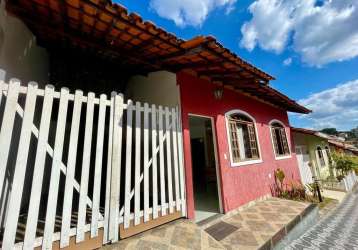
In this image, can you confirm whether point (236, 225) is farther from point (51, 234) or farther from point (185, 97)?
point (51, 234)

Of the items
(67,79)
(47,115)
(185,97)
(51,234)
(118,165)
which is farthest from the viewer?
(67,79)

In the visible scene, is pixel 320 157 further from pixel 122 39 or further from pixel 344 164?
pixel 122 39

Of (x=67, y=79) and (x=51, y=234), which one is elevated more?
(x=67, y=79)

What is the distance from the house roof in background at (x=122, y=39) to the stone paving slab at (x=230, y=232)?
3415 millimetres

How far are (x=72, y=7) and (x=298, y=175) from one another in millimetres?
10906

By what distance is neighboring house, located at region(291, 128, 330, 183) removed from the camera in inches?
415

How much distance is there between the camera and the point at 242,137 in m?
6.15

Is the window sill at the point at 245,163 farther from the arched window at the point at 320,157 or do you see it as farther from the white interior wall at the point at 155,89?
the arched window at the point at 320,157

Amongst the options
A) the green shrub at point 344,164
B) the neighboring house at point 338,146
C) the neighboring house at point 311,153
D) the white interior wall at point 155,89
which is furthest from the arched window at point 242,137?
the neighboring house at point 338,146

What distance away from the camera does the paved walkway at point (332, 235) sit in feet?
13.1

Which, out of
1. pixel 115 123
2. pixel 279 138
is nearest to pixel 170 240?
pixel 115 123

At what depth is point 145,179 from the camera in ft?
10.2

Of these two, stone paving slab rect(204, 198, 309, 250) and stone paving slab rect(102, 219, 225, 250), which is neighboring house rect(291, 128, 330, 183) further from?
stone paving slab rect(102, 219, 225, 250)

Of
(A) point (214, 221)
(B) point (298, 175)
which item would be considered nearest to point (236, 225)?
(A) point (214, 221)
